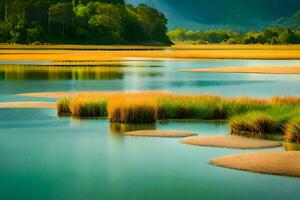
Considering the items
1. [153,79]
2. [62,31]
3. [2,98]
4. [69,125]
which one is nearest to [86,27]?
[62,31]

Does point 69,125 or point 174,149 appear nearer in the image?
point 174,149

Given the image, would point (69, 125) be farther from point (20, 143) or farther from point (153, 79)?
point (153, 79)

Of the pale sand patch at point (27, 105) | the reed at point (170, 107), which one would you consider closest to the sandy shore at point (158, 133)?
the reed at point (170, 107)

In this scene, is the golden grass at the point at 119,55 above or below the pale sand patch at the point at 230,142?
below

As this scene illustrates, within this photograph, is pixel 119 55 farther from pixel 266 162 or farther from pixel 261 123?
pixel 266 162

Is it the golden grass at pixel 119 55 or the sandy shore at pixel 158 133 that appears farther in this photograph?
the golden grass at pixel 119 55

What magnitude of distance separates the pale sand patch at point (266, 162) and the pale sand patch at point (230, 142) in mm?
1922

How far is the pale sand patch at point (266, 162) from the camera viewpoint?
1758 cm

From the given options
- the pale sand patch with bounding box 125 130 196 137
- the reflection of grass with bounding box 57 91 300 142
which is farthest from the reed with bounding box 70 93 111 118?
the pale sand patch with bounding box 125 130 196 137

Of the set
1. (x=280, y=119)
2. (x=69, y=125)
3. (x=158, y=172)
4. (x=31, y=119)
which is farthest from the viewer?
(x=31, y=119)

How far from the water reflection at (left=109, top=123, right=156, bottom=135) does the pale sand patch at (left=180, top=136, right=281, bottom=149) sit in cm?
279

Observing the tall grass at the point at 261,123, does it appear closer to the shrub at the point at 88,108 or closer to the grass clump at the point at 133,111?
the grass clump at the point at 133,111

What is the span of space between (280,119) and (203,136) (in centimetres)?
301

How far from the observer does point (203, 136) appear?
23797mm
